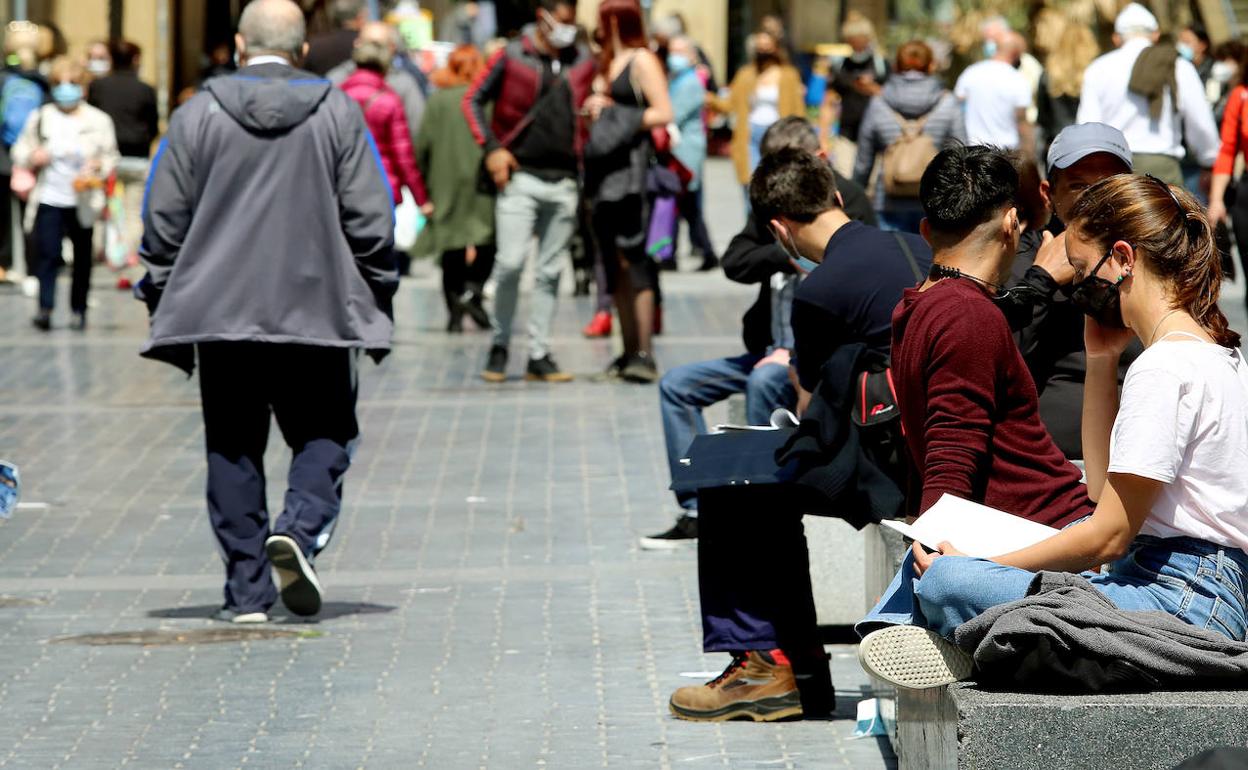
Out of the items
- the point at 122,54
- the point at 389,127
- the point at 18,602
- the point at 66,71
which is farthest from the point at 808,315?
the point at 122,54

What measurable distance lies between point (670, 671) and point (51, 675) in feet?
5.50

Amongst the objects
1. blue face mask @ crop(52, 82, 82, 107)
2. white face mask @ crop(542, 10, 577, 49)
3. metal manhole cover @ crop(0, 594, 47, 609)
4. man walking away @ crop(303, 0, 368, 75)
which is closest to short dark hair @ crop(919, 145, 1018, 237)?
metal manhole cover @ crop(0, 594, 47, 609)

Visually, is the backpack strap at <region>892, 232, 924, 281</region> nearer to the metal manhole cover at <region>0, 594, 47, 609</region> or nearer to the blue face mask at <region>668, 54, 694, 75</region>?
the metal manhole cover at <region>0, 594, 47, 609</region>

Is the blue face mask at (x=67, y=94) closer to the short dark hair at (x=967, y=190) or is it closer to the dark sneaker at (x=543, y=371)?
the dark sneaker at (x=543, y=371)

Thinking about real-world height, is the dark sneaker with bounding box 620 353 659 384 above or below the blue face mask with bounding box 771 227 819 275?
below

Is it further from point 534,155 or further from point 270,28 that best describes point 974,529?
point 534,155

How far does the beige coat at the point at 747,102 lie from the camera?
19.1 m

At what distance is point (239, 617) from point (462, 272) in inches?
336

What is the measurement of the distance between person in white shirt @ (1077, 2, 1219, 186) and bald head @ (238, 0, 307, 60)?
19.8ft

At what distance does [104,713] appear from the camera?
570 cm

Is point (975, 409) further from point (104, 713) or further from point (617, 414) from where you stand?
point (617, 414)

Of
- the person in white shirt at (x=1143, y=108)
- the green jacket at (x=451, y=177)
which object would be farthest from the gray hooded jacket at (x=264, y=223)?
the green jacket at (x=451, y=177)

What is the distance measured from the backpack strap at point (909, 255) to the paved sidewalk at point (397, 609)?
3.65 feet

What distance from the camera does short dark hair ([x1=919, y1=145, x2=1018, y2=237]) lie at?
4.66 metres
